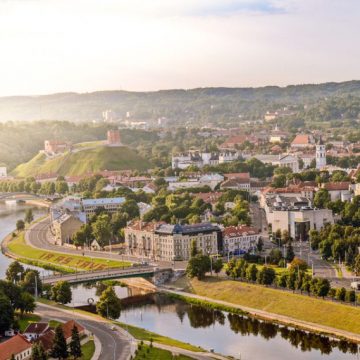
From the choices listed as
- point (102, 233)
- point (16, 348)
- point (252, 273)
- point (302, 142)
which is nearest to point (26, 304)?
point (16, 348)

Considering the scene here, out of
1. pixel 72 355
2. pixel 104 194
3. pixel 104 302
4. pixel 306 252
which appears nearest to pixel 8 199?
pixel 104 194

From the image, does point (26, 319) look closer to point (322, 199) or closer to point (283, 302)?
point (283, 302)

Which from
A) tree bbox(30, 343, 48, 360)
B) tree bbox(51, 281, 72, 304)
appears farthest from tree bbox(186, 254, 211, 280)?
tree bbox(30, 343, 48, 360)

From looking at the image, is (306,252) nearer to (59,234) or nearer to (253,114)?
(59,234)

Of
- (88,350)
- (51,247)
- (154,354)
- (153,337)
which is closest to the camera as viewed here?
(154,354)

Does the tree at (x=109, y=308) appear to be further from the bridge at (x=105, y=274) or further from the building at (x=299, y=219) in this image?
the building at (x=299, y=219)

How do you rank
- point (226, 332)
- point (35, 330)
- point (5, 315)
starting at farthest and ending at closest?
1. point (226, 332)
2. point (5, 315)
3. point (35, 330)

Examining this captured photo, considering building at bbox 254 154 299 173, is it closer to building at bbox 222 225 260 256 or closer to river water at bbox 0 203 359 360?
building at bbox 222 225 260 256
